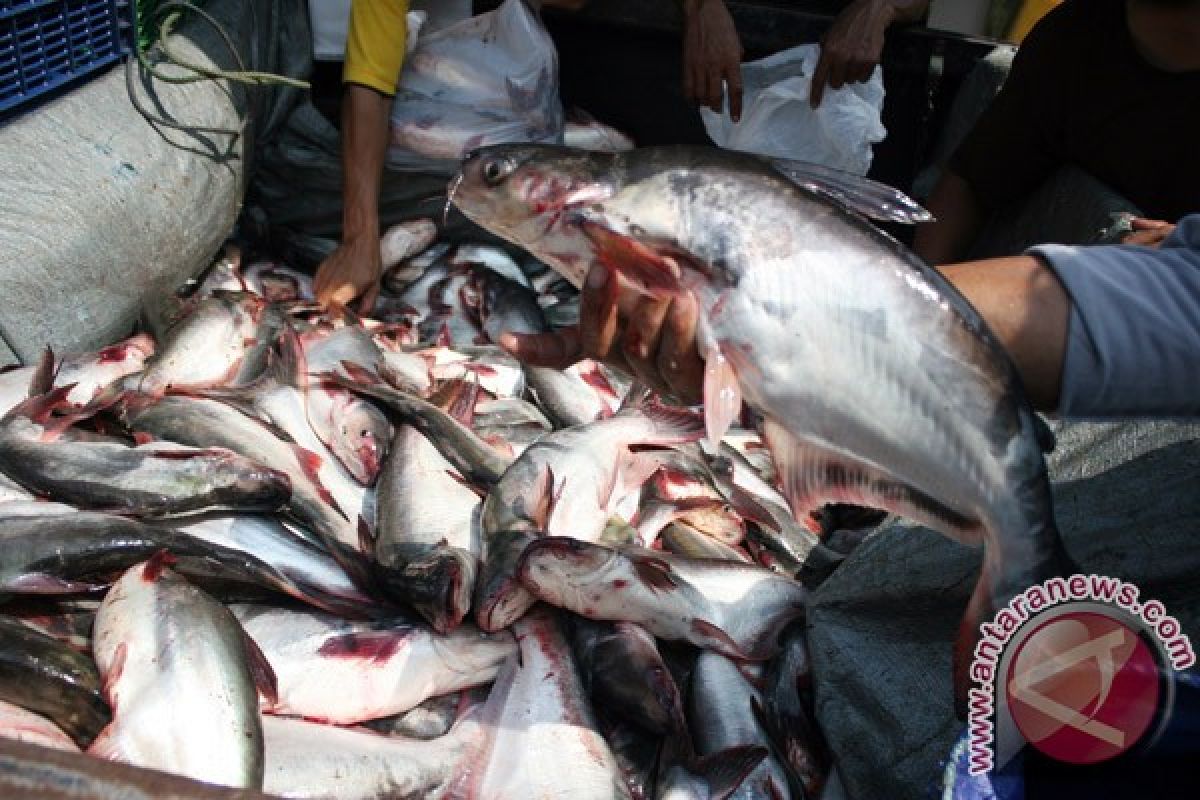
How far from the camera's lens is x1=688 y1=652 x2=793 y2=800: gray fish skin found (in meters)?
2.28

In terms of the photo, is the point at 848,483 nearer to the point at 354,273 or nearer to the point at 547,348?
the point at 547,348

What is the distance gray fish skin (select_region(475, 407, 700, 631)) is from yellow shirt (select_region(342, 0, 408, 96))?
7.28 ft

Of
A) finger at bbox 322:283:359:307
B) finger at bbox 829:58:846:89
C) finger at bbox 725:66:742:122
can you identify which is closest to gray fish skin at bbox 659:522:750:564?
finger at bbox 322:283:359:307

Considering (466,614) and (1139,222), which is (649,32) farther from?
(466,614)

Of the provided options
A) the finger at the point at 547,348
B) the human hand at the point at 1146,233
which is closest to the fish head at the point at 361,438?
the finger at the point at 547,348

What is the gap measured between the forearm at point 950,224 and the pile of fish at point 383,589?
4.54 ft

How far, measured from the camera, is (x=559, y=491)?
9.43 feet

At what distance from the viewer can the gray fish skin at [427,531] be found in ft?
8.10

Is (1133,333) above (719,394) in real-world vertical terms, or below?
above

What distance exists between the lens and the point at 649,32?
5230 mm

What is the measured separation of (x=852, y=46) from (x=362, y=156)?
2.12m

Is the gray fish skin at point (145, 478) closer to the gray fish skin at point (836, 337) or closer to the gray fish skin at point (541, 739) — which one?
the gray fish skin at point (541, 739)

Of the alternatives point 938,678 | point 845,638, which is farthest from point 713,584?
point 938,678

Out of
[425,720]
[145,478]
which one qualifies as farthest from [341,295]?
[425,720]
